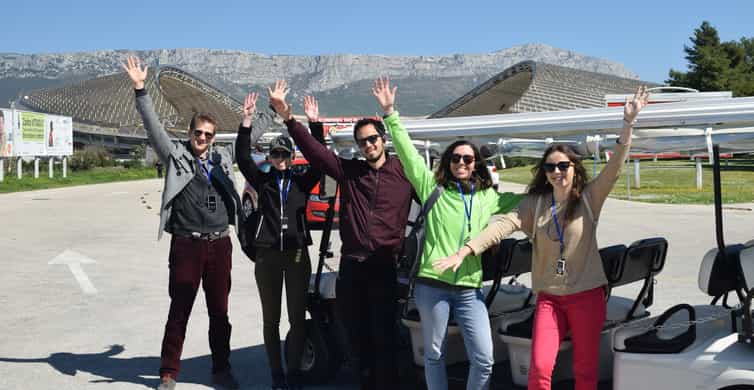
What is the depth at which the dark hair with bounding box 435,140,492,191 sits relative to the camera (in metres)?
4.66

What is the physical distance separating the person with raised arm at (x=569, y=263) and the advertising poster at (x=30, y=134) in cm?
4084

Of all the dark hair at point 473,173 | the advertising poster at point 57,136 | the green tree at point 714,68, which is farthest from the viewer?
the green tree at point 714,68

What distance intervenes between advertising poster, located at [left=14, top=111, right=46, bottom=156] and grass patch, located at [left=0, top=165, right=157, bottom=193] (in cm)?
137

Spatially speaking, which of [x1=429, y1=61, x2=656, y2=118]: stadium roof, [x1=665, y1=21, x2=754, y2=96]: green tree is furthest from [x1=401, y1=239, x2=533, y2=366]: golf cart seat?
[x1=429, y1=61, x2=656, y2=118]: stadium roof

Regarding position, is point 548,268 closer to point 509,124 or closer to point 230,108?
point 509,124

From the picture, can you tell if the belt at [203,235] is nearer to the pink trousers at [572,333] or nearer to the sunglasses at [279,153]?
the sunglasses at [279,153]

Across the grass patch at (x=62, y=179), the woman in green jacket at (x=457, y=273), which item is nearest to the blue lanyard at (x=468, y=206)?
the woman in green jacket at (x=457, y=273)

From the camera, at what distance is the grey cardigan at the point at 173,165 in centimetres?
577

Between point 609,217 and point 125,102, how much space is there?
120m

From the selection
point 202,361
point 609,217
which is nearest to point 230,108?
point 609,217

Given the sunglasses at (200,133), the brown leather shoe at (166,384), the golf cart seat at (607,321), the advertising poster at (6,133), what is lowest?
the brown leather shoe at (166,384)

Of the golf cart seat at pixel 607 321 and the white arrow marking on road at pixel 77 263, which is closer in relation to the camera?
the golf cart seat at pixel 607 321

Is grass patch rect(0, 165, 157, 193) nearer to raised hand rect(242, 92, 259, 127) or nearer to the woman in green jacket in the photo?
raised hand rect(242, 92, 259, 127)

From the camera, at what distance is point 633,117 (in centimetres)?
413
